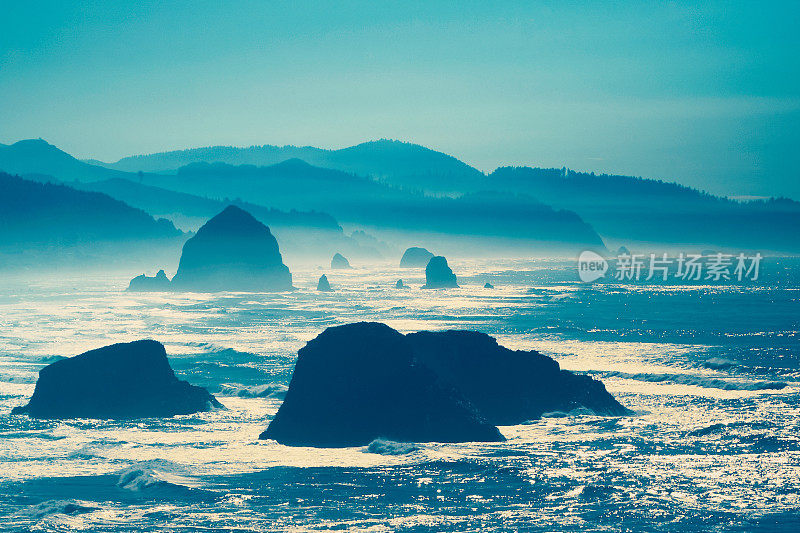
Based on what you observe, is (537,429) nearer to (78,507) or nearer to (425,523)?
(425,523)

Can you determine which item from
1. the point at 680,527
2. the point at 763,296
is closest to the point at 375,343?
the point at 680,527

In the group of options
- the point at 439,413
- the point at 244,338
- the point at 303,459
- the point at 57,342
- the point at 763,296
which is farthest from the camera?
the point at 763,296

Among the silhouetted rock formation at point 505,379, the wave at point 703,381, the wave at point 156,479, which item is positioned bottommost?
the wave at point 156,479

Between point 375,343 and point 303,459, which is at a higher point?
point 375,343

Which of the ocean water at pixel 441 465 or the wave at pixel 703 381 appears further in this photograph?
the wave at pixel 703 381

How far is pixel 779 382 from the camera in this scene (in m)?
64.1

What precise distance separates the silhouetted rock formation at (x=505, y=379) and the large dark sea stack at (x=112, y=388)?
521 inches

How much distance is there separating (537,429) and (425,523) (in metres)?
16.8

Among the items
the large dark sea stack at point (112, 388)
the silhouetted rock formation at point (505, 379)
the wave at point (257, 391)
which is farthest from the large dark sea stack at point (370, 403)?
the wave at point (257, 391)

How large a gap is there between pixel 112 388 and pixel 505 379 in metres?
20.5

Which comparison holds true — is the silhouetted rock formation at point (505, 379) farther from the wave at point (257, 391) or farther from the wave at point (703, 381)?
the wave at point (703, 381)

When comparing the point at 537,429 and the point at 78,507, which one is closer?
the point at 78,507

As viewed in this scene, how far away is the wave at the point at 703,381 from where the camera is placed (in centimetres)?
6319

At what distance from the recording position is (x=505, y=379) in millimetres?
52844
